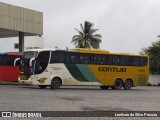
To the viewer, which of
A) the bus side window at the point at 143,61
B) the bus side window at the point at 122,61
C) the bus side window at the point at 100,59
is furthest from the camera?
the bus side window at the point at 143,61

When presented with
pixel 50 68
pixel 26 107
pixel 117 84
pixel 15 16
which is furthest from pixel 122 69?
pixel 26 107

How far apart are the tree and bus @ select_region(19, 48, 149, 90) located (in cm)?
2651

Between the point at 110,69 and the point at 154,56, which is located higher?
the point at 154,56

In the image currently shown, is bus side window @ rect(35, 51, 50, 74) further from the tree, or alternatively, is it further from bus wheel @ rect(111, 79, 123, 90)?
the tree

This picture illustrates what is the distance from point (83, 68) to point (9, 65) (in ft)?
24.2

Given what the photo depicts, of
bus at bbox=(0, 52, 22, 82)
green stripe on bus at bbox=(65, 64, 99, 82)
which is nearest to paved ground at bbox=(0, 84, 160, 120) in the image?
green stripe on bus at bbox=(65, 64, 99, 82)

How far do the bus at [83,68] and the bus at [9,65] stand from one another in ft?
17.1

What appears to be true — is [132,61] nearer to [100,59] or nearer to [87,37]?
[100,59]

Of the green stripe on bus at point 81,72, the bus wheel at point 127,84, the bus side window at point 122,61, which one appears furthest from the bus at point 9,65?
the bus wheel at point 127,84

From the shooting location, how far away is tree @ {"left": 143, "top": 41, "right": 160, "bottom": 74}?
6109 centimetres

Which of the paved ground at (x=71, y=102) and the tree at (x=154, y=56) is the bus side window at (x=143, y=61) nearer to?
the paved ground at (x=71, y=102)

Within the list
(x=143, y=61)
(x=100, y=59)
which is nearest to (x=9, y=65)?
(x=100, y=59)

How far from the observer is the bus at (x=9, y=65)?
116ft

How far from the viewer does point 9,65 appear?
35.8 metres
